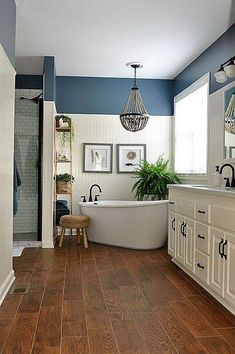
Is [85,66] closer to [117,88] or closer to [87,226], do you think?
[117,88]

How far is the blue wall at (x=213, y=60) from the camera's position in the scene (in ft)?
13.6

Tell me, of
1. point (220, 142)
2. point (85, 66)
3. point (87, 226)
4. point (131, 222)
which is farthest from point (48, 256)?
point (85, 66)

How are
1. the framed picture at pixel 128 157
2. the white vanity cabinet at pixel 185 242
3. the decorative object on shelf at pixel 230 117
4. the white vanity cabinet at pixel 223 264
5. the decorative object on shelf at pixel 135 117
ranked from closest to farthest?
the white vanity cabinet at pixel 223 264 → the white vanity cabinet at pixel 185 242 → the decorative object on shelf at pixel 230 117 → the decorative object on shelf at pixel 135 117 → the framed picture at pixel 128 157

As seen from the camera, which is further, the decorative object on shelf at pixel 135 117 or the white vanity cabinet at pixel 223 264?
the decorative object on shelf at pixel 135 117

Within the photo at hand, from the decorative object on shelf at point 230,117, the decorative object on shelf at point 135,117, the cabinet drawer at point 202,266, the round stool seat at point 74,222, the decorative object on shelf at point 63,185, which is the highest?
the decorative object on shelf at point 135,117

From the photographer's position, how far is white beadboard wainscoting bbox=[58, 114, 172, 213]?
20.7 feet

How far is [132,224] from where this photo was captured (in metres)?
5.14

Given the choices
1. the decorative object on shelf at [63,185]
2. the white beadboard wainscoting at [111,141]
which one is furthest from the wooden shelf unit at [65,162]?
the decorative object on shelf at [63,185]

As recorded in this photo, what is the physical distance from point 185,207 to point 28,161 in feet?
9.68

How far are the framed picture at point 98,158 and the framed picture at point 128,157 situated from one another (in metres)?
0.15

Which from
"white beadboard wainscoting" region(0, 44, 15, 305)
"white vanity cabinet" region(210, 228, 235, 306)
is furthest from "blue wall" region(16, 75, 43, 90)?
"white vanity cabinet" region(210, 228, 235, 306)

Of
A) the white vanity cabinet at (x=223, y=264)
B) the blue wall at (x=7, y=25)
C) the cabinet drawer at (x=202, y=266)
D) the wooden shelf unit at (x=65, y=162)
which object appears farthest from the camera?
the wooden shelf unit at (x=65, y=162)

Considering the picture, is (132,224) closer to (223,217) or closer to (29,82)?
(223,217)

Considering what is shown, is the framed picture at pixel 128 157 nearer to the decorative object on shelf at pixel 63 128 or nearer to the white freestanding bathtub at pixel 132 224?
the decorative object on shelf at pixel 63 128
